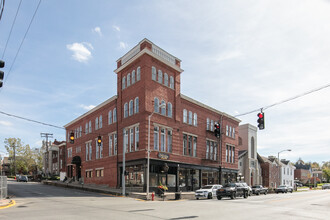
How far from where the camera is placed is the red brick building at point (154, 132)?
34.6 metres

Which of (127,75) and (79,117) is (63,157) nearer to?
(79,117)

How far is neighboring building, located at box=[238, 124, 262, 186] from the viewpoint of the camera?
59781 millimetres

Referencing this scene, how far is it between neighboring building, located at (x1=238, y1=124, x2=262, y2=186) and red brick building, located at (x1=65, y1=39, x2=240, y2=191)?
11.5 meters

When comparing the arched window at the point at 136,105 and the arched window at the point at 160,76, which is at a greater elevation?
the arched window at the point at 160,76

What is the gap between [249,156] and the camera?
6038cm

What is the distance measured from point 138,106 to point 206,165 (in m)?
15.7

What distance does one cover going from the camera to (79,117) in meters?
54.0

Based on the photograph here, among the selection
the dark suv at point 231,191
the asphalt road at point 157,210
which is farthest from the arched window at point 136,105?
the asphalt road at point 157,210

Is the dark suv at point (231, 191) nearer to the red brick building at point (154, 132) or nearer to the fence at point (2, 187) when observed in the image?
the red brick building at point (154, 132)

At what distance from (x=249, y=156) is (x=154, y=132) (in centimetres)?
3285

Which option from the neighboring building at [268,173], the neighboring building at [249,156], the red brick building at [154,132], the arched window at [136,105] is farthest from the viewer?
the neighboring building at [268,173]

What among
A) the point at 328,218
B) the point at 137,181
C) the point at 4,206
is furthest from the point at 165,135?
the point at 328,218

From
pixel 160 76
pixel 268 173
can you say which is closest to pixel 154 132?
pixel 160 76

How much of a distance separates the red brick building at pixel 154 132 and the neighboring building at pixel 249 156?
11.5 m
